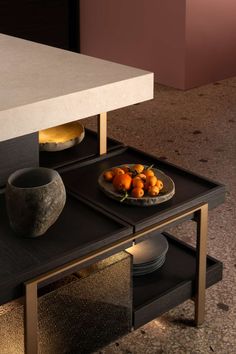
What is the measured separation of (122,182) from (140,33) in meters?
3.02

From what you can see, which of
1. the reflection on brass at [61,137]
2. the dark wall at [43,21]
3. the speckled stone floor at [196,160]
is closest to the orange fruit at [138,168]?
the reflection on brass at [61,137]

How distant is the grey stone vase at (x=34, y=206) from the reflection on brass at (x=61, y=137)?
0.41 metres

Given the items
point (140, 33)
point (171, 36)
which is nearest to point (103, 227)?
point (171, 36)

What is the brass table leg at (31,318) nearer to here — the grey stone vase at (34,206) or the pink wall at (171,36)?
the grey stone vase at (34,206)

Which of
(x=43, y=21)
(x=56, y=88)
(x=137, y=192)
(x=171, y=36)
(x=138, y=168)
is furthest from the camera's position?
(x=43, y=21)

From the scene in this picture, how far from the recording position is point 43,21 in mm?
4879

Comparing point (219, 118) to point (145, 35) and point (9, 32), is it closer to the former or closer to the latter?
point (145, 35)

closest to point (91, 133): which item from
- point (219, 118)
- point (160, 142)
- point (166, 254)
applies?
point (166, 254)

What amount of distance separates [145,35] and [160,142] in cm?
129

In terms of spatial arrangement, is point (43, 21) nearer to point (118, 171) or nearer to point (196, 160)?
point (196, 160)

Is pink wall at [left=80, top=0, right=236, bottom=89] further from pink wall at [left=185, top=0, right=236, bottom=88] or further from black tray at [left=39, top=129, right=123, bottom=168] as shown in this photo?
black tray at [left=39, top=129, right=123, bottom=168]

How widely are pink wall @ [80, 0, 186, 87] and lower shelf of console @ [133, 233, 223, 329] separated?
101 inches

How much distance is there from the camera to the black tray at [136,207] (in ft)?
5.95

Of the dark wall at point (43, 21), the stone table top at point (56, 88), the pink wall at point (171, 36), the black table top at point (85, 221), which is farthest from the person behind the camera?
the dark wall at point (43, 21)
